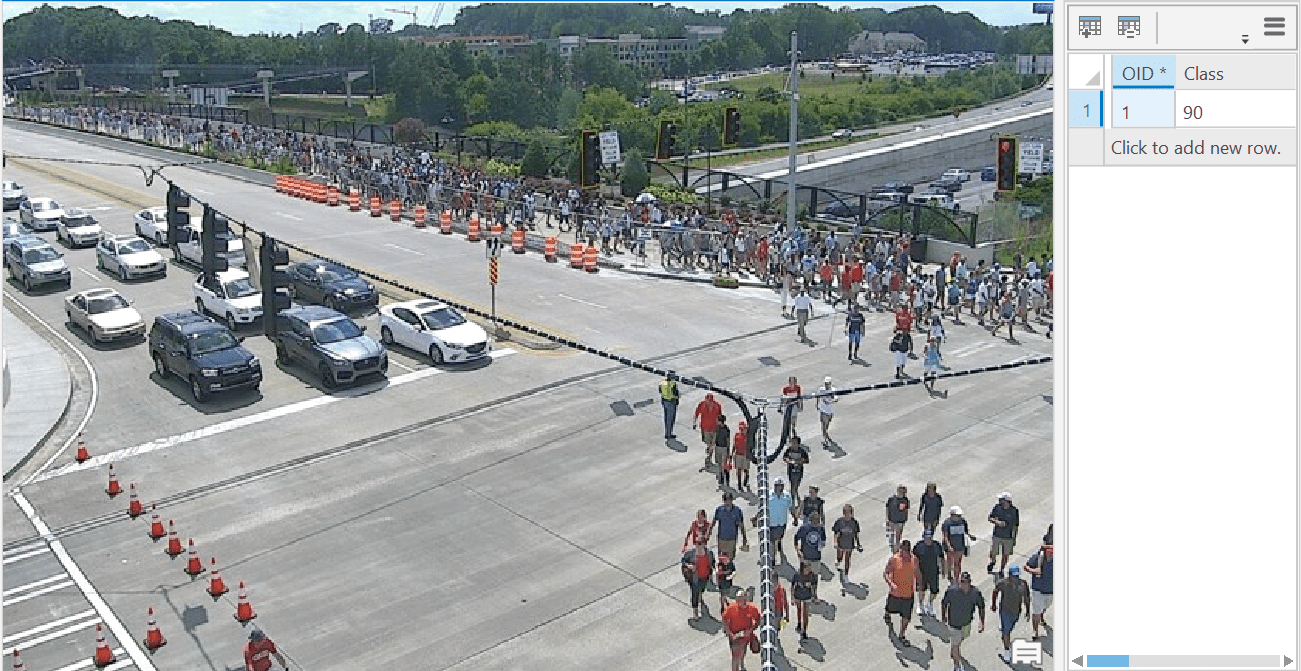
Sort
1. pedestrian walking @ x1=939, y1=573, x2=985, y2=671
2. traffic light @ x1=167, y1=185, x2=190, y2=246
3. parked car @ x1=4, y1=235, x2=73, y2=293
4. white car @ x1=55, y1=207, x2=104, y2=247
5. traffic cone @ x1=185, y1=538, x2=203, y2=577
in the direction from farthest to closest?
white car @ x1=55, y1=207, x2=104, y2=247, parked car @ x1=4, y1=235, x2=73, y2=293, traffic light @ x1=167, y1=185, x2=190, y2=246, traffic cone @ x1=185, y1=538, x2=203, y2=577, pedestrian walking @ x1=939, y1=573, x2=985, y2=671

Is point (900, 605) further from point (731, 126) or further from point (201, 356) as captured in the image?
point (731, 126)

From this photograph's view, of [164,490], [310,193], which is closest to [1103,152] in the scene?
[164,490]

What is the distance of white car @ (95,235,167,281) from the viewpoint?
3675 centimetres

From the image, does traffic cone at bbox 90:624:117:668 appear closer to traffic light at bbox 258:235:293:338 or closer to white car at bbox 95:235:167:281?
traffic light at bbox 258:235:293:338

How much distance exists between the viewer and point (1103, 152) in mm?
5180

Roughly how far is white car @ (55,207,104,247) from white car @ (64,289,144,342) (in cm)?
1183

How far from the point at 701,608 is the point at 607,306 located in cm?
1780

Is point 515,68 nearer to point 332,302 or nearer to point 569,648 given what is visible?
point 332,302

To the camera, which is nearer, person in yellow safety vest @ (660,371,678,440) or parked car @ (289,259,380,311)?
person in yellow safety vest @ (660,371,678,440)

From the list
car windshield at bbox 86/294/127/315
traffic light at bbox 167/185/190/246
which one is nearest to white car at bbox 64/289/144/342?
car windshield at bbox 86/294/127/315

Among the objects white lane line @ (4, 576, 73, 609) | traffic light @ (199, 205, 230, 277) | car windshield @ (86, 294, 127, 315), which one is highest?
traffic light @ (199, 205, 230, 277)

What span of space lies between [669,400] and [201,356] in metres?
10.1

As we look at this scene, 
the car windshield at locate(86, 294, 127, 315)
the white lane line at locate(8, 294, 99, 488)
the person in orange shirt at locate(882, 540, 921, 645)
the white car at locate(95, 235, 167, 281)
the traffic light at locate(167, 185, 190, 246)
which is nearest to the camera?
the person in orange shirt at locate(882, 540, 921, 645)

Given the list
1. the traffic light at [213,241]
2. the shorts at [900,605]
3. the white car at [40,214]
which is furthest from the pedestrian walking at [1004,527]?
the white car at [40,214]
